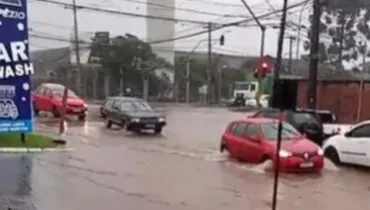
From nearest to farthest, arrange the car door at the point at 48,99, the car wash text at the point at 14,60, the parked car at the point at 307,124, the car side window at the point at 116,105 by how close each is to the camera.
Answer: the car wash text at the point at 14,60 → the parked car at the point at 307,124 → the car side window at the point at 116,105 → the car door at the point at 48,99

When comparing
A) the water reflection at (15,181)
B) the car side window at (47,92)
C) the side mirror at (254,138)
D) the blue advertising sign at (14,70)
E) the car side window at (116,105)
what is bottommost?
the water reflection at (15,181)

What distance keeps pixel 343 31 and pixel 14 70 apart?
6712 centimetres

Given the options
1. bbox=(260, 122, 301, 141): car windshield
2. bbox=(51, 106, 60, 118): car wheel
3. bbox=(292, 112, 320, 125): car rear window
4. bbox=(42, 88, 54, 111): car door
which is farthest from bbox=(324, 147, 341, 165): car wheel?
bbox=(42, 88, 54, 111): car door

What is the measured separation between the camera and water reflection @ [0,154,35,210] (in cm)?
1252

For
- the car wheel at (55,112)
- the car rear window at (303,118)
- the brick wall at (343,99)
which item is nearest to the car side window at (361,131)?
the car rear window at (303,118)

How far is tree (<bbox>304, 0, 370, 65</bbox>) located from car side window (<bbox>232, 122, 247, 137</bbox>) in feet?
190

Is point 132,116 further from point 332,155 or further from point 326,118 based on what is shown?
point 332,155

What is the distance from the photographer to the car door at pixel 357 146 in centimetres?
2031

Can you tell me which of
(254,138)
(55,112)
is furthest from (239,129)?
(55,112)

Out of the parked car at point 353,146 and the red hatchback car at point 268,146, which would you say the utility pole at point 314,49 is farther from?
the parked car at point 353,146

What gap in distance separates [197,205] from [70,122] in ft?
82.8

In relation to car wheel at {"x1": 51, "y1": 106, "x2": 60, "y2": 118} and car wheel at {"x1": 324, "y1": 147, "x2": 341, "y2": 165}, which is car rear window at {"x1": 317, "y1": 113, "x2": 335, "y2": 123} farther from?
car wheel at {"x1": 51, "y1": 106, "x2": 60, "y2": 118}

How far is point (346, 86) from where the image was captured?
1470 inches

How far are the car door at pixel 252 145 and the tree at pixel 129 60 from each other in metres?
59.9
